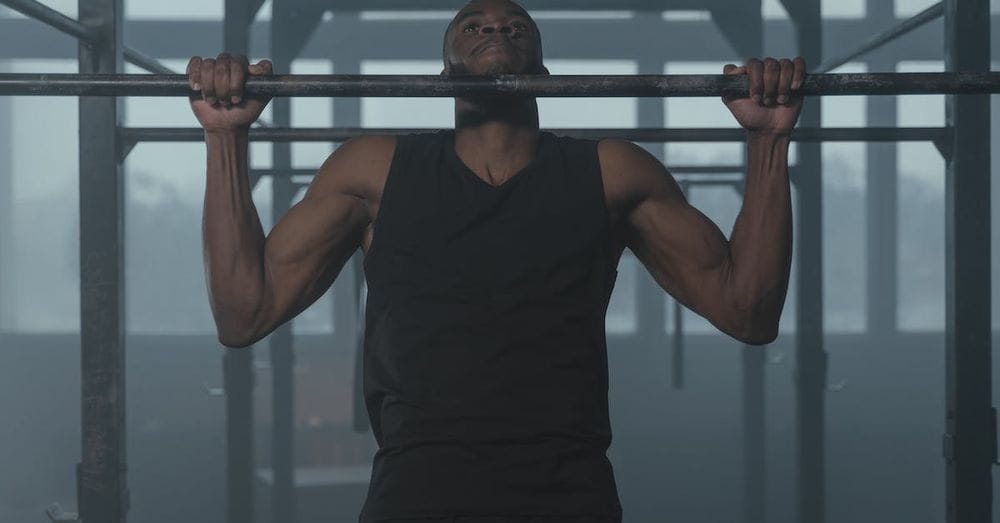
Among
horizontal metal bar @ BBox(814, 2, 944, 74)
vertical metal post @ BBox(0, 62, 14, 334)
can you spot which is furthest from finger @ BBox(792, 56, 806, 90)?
vertical metal post @ BBox(0, 62, 14, 334)

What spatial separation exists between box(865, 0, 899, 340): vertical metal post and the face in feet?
24.9

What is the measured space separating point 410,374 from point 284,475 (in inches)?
131

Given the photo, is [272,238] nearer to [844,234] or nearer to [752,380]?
[752,380]

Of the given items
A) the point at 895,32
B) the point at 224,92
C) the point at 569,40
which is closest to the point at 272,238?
the point at 224,92

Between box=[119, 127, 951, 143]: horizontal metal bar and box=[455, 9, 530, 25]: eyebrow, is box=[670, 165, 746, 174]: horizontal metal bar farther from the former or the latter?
box=[455, 9, 530, 25]: eyebrow

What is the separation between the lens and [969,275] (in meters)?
2.23

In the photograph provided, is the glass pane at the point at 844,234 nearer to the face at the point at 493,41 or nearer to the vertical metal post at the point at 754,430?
the vertical metal post at the point at 754,430

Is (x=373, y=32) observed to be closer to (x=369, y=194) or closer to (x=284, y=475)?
(x=284, y=475)

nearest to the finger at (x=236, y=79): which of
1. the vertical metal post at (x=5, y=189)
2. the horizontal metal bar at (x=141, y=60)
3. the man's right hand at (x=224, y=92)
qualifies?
the man's right hand at (x=224, y=92)

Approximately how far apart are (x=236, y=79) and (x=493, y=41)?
0.35 metres

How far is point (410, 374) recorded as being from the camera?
1.32 metres

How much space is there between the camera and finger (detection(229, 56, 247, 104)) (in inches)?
51.9

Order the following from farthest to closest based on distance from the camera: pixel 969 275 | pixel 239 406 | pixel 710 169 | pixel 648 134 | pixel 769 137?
pixel 710 169, pixel 239 406, pixel 648 134, pixel 969 275, pixel 769 137

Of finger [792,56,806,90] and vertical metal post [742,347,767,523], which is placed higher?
finger [792,56,806,90]
